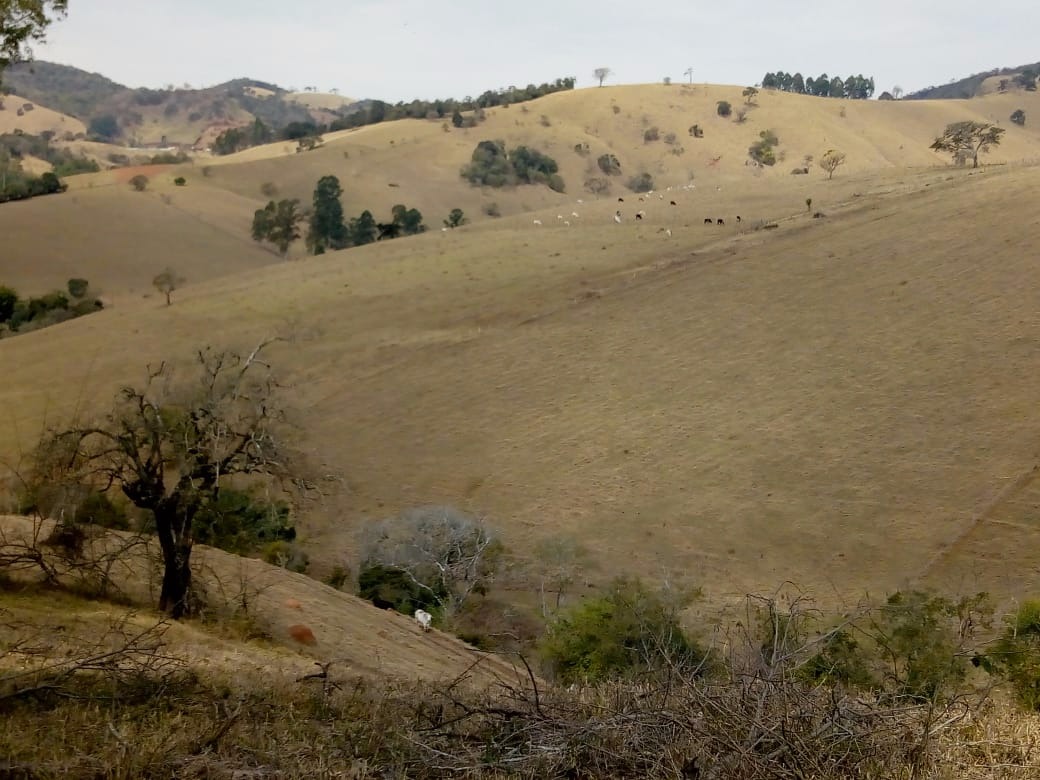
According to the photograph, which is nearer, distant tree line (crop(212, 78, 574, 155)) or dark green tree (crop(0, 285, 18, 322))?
dark green tree (crop(0, 285, 18, 322))

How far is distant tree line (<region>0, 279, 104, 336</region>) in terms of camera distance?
40469 millimetres

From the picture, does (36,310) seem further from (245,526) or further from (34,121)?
(34,121)

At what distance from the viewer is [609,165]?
89875 millimetres

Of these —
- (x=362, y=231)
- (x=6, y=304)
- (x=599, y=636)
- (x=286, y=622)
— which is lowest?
(x=599, y=636)

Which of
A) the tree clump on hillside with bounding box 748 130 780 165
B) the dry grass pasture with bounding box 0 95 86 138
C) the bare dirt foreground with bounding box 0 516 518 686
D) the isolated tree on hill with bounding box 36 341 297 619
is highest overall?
the dry grass pasture with bounding box 0 95 86 138

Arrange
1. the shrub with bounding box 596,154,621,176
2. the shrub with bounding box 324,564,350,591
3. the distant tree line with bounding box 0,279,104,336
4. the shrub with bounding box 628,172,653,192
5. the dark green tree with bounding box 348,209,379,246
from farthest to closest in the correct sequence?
the shrub with bounding box 596,154,621,176 < the shrub with bounding box 628,172,653,192 < the dark green tree with bounding box 348,209,379,246 < the distant tree line with bounding box 0,279,104,336 < the shrub with bounding box 324,564,350,591

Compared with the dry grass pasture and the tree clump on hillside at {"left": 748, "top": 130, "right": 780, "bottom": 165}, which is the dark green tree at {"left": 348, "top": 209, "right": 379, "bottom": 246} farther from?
the dry grass pasture

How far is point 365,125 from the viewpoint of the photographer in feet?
370

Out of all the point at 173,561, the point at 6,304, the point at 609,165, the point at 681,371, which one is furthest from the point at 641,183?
the point at 173,561

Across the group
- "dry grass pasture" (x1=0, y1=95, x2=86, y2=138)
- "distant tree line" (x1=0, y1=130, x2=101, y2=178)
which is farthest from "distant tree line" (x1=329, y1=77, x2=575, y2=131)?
"dry grass pasture" (x1=0, y1=95, x2=86, y2=138)

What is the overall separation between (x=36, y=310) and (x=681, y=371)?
111 feet

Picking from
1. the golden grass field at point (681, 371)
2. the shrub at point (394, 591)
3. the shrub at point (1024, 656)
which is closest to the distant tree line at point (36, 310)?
the golden grass field at point (681, 371)

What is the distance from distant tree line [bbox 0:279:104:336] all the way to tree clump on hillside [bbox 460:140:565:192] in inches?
1807

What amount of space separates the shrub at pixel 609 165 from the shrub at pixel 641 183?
1.91 meters
